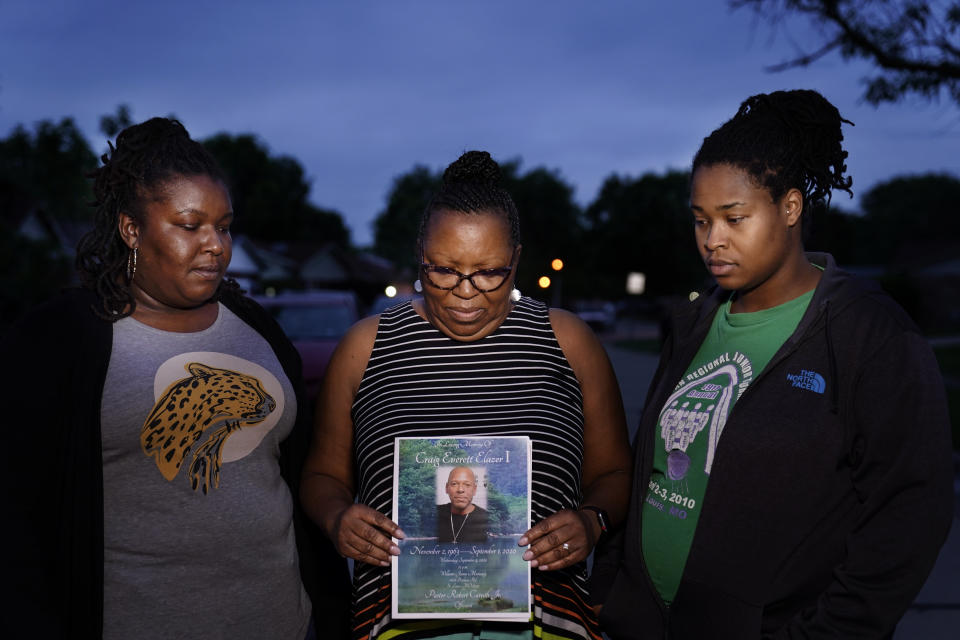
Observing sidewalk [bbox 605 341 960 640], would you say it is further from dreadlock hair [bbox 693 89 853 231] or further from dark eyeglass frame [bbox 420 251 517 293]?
dark eyeglass frame [bbox 420 251 517 293]

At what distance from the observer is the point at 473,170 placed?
228 centimetres

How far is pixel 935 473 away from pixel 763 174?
0.86 meters

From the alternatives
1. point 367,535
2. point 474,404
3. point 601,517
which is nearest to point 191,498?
point 367,535

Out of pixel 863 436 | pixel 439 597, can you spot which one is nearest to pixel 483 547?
pixel 439 597

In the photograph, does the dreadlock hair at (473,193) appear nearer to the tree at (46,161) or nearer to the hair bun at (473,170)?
the hair bun at (473,170)

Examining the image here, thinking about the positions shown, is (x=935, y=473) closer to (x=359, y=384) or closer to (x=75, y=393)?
(x=359, y=384)

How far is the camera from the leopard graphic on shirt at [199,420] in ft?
7.30

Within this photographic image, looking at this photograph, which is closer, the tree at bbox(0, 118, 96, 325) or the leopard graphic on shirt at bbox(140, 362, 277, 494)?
the leopard graphic on shirt at bbox(140, 362, 277, 494)

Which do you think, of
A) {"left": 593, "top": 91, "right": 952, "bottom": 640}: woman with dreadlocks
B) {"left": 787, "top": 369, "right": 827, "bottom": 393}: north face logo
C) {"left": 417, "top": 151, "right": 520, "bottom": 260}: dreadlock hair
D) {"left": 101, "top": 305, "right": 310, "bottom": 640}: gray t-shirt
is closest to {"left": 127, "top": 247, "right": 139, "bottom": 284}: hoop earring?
{"left": 101, "top": 305, "right": 310, "bottom": 640}: gray t-shirt

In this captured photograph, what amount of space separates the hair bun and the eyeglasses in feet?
0.88

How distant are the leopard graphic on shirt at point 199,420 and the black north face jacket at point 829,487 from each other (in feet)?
4.51

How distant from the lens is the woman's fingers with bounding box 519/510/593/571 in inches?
78.7

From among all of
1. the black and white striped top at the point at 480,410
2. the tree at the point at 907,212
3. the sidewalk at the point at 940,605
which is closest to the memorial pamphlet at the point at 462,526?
the black and white striped top at the point at 480,410

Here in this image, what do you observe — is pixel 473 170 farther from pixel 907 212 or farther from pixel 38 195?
pixel 907 212
